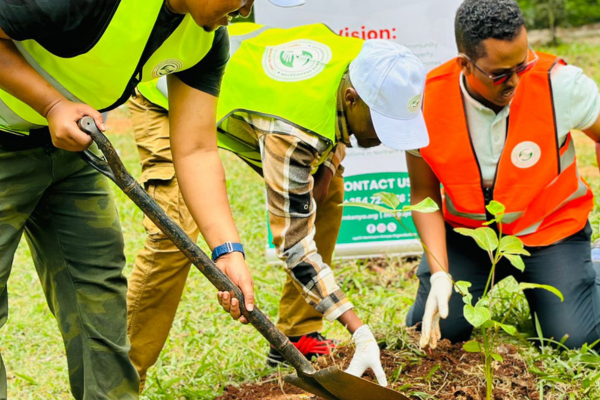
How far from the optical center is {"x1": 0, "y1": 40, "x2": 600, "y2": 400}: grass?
9.93 ft

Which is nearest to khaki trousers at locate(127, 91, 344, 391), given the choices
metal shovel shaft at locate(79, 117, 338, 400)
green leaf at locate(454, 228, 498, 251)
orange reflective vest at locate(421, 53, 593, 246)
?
metal shovel shaft at locate(79, 117, 338, 400)

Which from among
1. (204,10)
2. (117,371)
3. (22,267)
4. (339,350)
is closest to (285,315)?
(339,350)

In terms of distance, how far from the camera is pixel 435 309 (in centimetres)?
299

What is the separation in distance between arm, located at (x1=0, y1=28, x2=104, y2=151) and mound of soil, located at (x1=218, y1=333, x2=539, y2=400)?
132cm

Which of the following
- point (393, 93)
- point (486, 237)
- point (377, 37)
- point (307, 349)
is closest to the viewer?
point (486, 237)

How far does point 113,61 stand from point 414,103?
1.09 meters

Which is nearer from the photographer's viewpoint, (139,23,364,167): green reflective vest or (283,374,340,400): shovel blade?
(283,374,340,400): shovel blade

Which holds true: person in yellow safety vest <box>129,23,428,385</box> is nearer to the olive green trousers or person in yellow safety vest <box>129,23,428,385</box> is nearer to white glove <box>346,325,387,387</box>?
white glove <box>346,325,387,387</box>

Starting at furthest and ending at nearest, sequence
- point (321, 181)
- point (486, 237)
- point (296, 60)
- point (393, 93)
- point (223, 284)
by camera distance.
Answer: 1. point (321, 181)
2. point (296, 60)
3. point (393, 93)
4. point (486, 237)
5. point (223, 284)

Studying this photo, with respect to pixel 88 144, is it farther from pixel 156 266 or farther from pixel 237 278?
pixel 156 266

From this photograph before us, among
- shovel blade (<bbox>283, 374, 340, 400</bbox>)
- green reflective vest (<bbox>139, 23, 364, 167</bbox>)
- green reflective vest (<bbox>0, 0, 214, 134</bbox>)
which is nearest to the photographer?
green reflective vest (<bbox>0, 0, 214, 134</bbox>)

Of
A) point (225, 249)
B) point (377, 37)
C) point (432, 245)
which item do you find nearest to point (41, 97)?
point (225, 249)

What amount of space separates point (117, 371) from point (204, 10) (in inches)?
46.9

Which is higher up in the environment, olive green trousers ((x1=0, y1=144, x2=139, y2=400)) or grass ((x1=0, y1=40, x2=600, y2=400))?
olive green trousers ((x1=0, y1=144, x2=139, y2=400))
